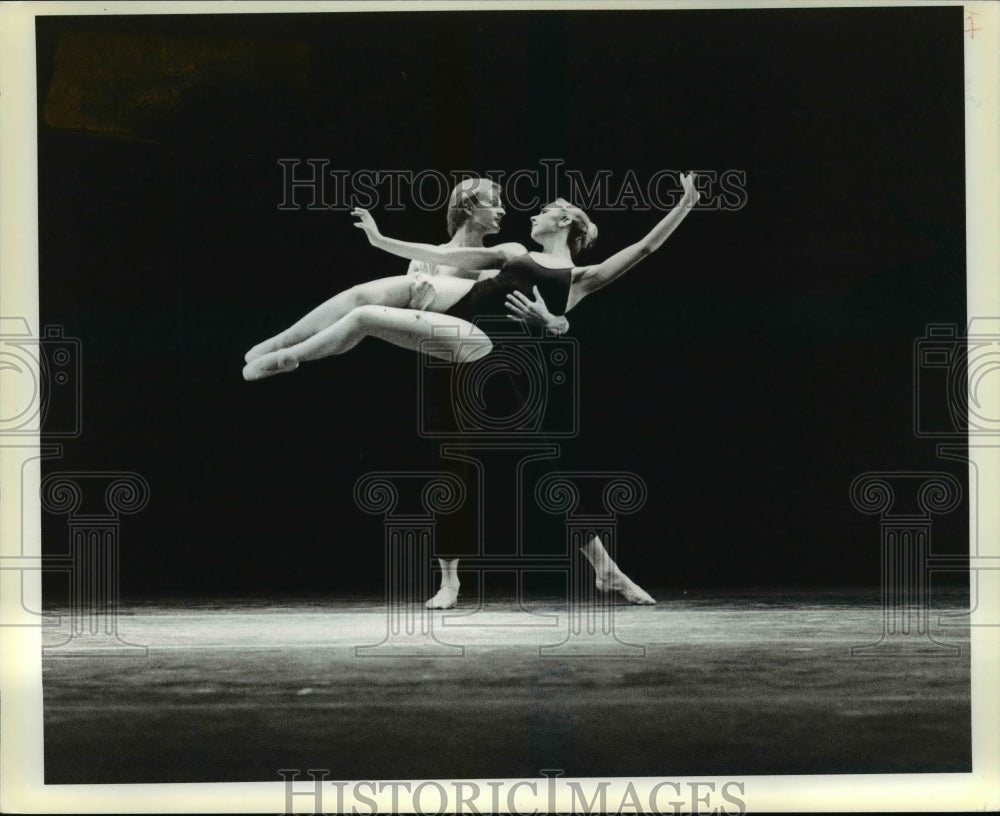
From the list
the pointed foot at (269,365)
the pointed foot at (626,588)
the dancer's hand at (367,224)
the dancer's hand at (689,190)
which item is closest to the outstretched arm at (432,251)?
the dancer's hand at (367,224)

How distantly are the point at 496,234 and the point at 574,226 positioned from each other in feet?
0.95

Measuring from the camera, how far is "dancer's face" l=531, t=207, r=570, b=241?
207 inches

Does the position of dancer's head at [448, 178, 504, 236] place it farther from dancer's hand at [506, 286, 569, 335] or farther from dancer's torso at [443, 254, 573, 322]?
dancer's hand at [506, 286, 569, 335]

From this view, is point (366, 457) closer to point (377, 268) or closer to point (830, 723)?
point (377, 268)

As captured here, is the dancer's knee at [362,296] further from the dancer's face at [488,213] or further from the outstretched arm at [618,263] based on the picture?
the outstretched arm at [618,263]

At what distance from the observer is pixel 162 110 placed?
17.0 ft

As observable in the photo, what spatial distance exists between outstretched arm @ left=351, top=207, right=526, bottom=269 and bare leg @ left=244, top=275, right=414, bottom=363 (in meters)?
0.10

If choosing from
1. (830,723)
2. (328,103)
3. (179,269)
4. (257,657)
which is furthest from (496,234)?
(830,723)

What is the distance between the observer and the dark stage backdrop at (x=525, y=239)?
520cm

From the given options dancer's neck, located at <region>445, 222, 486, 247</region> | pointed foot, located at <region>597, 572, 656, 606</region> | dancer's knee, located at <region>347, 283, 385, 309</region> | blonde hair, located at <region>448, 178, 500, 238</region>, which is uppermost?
blonde hair, located at <region>448, 178, 500, 238</region>

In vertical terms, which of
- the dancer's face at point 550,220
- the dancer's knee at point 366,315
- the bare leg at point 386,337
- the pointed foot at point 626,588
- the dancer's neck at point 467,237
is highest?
the dancer's face at point 550,220

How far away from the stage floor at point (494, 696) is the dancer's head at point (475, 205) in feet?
4.61

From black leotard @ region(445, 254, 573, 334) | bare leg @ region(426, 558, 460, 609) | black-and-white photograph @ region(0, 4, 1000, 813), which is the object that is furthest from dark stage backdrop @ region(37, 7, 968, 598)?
bare leg @ region(426, 558, 460, 609)

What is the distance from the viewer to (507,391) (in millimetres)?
5266
